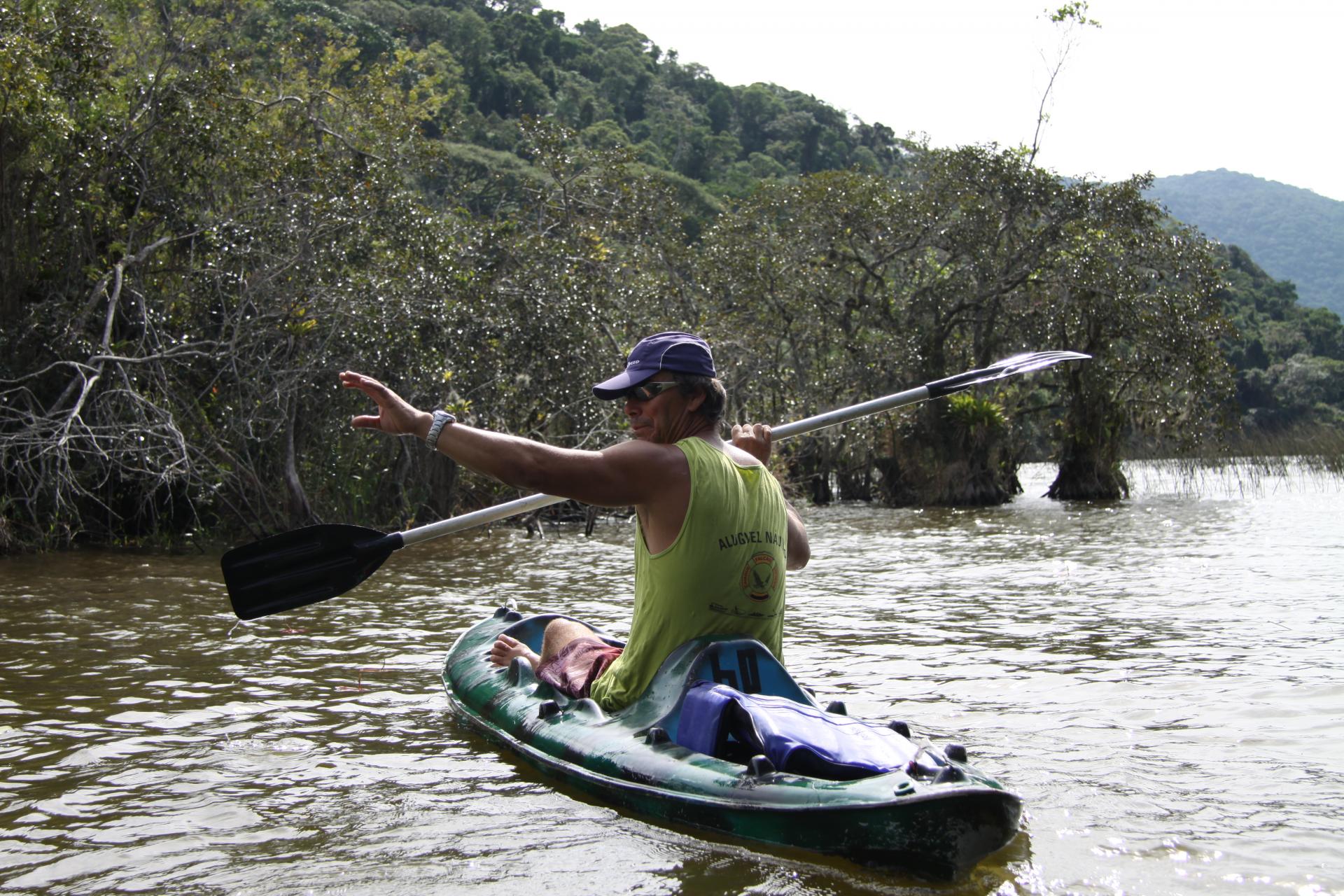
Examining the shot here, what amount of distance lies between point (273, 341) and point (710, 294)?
10555mm

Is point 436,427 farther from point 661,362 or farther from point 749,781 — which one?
point 749,781

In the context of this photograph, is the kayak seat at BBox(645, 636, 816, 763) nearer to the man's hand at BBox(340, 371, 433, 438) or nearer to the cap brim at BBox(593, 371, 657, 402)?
the cap brim at BBox(593, 371, 657, 402)

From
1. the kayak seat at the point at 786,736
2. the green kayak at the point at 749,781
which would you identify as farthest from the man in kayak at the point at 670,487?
the kayak seat at the point at 786,736

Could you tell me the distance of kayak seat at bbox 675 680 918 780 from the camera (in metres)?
3.33

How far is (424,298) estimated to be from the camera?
486 inches

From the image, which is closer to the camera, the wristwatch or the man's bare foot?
the wristwatch

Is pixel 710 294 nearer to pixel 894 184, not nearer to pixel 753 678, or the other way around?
pixel 894 184

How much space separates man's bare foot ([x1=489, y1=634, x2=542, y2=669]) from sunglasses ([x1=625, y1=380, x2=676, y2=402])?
156 cm

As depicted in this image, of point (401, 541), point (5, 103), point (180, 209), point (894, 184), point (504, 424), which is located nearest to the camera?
point (401, 541)

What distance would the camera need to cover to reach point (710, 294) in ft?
69.5

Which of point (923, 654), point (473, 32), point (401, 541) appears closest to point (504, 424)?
point (923, 654)

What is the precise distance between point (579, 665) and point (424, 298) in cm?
843

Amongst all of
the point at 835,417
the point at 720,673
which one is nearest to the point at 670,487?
the point at 720,673

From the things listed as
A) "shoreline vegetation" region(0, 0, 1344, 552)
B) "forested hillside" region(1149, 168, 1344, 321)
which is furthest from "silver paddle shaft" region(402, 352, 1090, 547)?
"forested hillside" region(1149, 168, 1344, 321)
